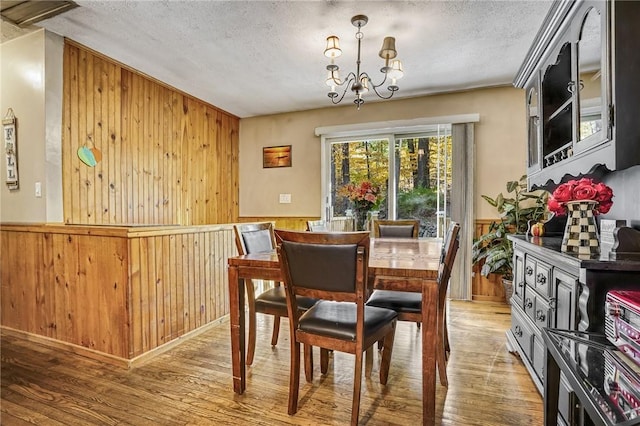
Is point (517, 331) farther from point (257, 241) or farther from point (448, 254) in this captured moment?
point (257, 241)

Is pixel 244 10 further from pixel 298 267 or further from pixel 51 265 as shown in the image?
pixel 51 265

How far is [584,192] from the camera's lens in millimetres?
1625

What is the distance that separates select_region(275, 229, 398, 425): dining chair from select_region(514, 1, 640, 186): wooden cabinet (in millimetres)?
1146

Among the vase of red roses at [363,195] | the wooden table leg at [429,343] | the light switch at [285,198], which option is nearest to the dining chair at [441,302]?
the wooden table leg at [429,343]

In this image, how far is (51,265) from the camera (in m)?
2.65

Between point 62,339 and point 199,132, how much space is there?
2721 mm

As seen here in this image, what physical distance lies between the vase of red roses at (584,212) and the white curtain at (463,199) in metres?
2.26

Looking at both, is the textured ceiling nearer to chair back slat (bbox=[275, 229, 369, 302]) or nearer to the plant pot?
chair back slat (bbox=[275, 229, 369, 302])

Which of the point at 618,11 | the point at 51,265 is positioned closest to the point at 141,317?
the point at 51,265

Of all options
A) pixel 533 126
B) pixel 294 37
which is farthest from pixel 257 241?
pixel 533 126

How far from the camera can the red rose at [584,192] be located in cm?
161

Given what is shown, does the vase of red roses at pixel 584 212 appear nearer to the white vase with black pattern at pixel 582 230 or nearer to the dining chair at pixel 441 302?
the white vase with black pattern at pixel 582 230

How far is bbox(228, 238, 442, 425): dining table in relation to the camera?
155 cm

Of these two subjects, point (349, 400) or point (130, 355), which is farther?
point (130, 355)
